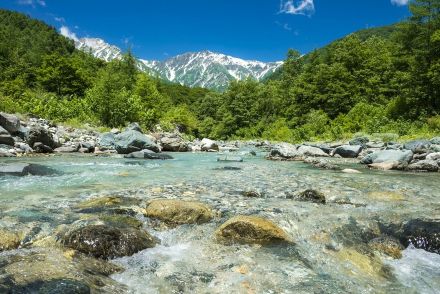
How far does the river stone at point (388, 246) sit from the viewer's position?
17.2 ft

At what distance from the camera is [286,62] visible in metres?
60.2

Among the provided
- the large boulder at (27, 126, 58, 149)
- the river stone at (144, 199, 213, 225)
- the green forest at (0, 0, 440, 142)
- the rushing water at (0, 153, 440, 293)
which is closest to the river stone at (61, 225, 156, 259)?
the rushing water at (0, 153, 440, 293)

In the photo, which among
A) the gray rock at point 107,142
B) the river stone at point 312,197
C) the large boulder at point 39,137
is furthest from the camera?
the gray rock at point 107,142

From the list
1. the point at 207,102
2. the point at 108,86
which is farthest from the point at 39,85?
the point at 207,102

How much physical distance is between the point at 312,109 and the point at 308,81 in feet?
19.5

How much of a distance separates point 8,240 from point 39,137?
14.4m

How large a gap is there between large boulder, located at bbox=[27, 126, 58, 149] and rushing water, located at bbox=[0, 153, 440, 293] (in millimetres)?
8038

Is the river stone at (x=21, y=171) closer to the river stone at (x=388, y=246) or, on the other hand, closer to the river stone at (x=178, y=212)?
the river stone at (x=178, y=212)

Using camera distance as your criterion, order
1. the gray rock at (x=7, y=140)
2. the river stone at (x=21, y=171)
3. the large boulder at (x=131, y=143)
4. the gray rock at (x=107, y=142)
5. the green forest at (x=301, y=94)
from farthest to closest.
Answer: the green forest at (x=301, y=94) < the gray rock at (x=107, y=142) < the large boulder at (x=131, y=143) < the gray rock at (x=7, y=140) < the river stone at (x=21, y=171)

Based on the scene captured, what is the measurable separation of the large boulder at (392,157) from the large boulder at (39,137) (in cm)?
1527

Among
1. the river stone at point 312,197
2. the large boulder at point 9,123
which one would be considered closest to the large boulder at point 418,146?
the river stone at point 312,197

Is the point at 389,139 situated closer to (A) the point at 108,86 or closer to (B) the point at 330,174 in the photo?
(B) the point at 330,174

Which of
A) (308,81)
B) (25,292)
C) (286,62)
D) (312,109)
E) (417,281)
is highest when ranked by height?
(286,62)

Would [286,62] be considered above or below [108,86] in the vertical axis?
above
